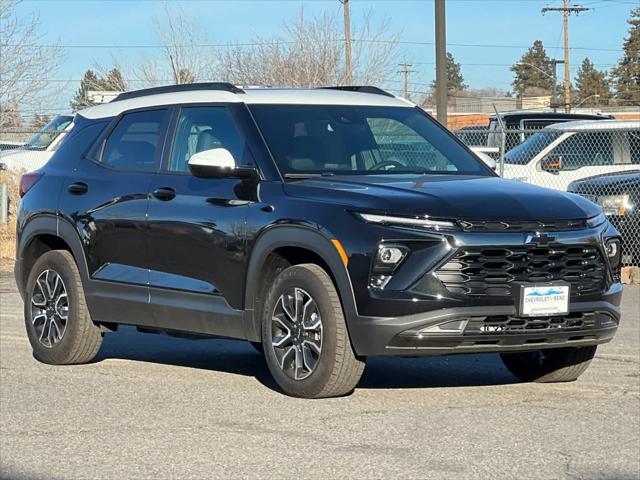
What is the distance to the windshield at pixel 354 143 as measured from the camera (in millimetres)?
8062

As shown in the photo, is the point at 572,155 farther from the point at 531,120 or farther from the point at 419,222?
the point at 419,222

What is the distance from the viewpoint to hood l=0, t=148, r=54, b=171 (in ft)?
72.8

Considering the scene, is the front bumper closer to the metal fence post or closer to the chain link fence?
the chain link fence

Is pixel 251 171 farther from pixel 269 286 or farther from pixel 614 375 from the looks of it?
pixel 614 375

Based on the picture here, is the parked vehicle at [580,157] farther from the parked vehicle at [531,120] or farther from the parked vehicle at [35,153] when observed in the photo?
the parked vehicle at [35,153]

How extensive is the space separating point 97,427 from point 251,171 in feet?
6.26

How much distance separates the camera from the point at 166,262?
830 centimetres

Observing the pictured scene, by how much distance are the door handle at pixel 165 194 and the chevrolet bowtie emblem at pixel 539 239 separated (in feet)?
7.82

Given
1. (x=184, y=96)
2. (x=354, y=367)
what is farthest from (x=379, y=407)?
(x=184, y=96)

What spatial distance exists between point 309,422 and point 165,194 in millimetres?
2163

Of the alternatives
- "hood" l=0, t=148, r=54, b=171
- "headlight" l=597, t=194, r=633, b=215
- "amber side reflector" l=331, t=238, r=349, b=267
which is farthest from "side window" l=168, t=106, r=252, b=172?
"hood" l=0, t=148, r=54, b=171

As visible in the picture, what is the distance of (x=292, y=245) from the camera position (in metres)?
7.43

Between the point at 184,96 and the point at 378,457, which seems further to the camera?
the point at 184,96

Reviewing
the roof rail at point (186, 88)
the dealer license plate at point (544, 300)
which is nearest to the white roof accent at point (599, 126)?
the roof rail at point (186, 88)
